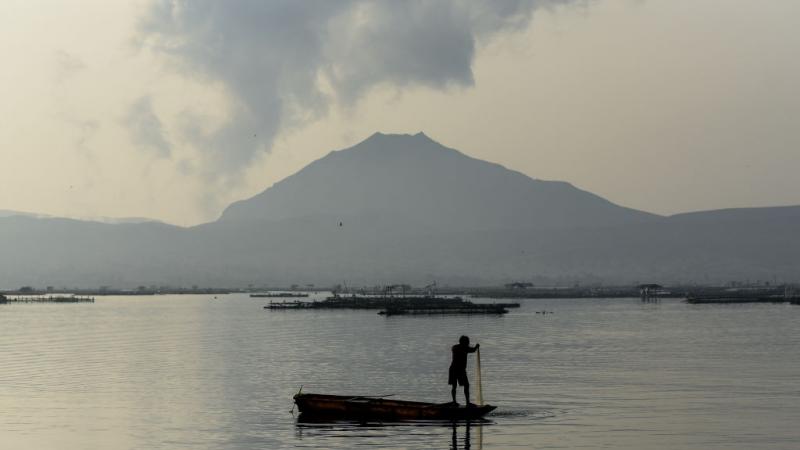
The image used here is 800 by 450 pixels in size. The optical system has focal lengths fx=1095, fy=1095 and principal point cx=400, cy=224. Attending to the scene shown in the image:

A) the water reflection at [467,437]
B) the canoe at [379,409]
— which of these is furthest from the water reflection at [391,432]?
the canoe at [379,409]

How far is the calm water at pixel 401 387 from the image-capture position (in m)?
34.3

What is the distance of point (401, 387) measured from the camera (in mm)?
50531

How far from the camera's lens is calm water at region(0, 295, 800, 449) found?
34.3 meters

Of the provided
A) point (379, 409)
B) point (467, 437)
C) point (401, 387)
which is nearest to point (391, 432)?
point (379, 409)

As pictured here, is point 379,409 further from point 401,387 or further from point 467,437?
point 401,387

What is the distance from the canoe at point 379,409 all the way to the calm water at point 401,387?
0.79 metres

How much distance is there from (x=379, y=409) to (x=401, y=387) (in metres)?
13.5

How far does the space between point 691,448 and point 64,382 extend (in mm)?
32715

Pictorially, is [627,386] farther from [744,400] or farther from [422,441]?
[422,441]

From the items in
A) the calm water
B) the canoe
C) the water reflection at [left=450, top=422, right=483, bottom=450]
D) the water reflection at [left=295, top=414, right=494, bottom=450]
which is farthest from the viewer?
the canoe

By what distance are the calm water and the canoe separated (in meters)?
0.79

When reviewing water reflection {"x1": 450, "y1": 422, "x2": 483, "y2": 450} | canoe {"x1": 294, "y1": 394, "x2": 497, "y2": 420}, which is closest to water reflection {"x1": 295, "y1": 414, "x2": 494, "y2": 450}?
water reflection {"x1": 450, "y1": 422, "x2": 483, "y2": 450}

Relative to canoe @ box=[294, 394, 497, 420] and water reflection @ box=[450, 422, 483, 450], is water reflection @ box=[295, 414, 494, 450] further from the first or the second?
canoe @ box=[294, 394, 497, 420]

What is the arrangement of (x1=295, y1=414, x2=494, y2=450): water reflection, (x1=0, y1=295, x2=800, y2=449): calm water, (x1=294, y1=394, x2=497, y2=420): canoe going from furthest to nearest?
1. (x1=294, y1=394, x2=497, y2=420): canoe
2. (x1=0, y1=295, x2=800, y2=449): calm water
3. (x1=295, y1=414, x2=494, y2=450): water reflection
